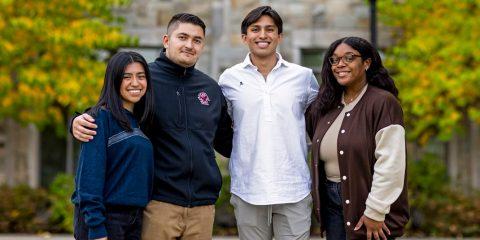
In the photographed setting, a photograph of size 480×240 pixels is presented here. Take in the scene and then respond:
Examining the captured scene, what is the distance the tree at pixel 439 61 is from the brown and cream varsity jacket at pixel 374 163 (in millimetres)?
6088

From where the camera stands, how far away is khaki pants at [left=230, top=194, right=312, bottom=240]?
Answer: 5273mm

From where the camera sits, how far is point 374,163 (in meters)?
4.74

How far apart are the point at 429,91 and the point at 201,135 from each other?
6.63 metres

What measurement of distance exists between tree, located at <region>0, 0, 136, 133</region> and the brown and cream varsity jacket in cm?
641

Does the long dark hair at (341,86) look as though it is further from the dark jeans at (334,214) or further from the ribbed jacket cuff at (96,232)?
the ribbed jacket cuff at (96,232)

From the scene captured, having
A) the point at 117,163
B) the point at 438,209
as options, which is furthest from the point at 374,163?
the point at 438,209

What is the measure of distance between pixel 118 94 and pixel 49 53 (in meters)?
6.77

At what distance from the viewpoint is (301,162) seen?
5.32 m

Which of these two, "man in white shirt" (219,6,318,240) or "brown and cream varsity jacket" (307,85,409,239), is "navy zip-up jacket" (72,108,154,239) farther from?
"brown and cream varsity jacket" (307,85,409,239)

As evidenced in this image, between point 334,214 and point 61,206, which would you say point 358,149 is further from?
point 61,206

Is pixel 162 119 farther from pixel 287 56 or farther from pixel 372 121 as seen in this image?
pixel 287 56

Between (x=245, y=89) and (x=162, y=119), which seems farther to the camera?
(x=245, y=89)

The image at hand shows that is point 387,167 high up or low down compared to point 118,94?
down

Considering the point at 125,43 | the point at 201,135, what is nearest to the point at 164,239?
the point at 201,135
